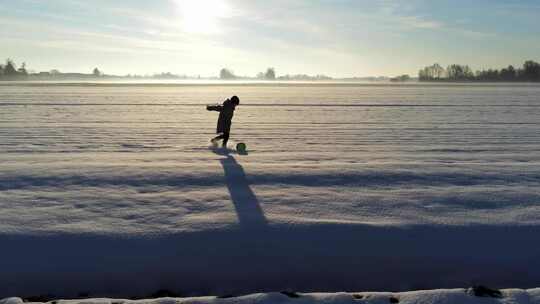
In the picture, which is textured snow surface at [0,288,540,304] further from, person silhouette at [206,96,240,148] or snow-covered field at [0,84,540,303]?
person silhouette at [206,96,240,148]

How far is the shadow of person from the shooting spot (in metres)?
5.71

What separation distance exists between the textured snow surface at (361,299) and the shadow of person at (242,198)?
1.70 meters

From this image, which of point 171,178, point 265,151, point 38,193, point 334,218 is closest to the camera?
point 334,218

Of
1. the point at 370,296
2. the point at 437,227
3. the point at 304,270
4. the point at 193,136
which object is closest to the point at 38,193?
the point at 304,270

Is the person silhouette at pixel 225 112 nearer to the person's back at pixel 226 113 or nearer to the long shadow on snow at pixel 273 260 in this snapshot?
the person's back at pixel 226 113

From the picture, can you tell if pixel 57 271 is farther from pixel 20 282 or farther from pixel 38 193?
pixel 38 193

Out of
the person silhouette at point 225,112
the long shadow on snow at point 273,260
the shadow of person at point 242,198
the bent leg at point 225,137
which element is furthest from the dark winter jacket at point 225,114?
the long shadow on snow at point 273,260

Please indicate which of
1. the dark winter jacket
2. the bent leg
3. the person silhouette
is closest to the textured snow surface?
the person silhouette

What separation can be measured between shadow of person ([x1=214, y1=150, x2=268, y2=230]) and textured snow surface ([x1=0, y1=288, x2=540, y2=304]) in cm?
170

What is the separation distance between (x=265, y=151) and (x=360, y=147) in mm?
2864

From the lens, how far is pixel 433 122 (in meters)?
18.6

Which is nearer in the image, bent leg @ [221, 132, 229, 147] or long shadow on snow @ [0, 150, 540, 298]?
long shadow on snow @ [0, 150, 540, 298]

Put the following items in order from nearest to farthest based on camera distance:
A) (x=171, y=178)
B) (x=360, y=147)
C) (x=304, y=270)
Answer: (x=304, y=270), (x=171, y=178), (x=360, y=147)

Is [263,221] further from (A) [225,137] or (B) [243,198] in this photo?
(A) [225,137]
